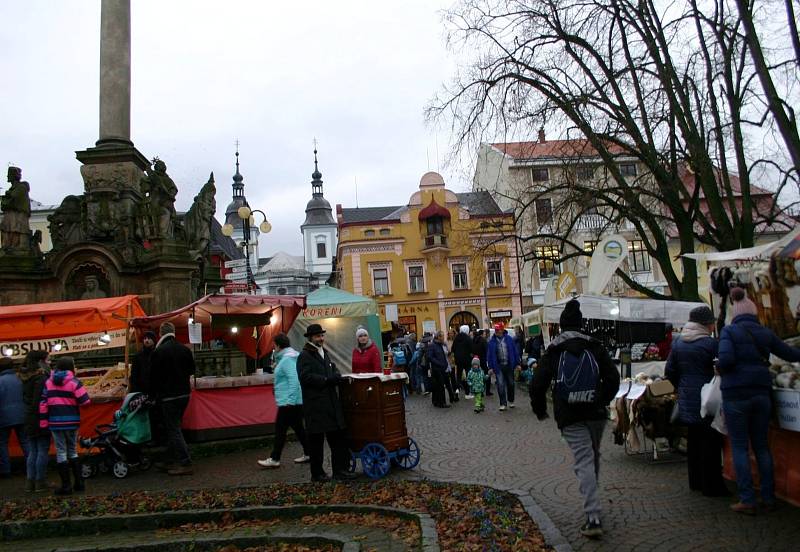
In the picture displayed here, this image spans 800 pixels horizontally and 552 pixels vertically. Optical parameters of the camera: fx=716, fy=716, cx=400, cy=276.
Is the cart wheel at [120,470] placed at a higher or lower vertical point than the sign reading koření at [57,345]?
lower

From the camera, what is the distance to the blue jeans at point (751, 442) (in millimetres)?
6289

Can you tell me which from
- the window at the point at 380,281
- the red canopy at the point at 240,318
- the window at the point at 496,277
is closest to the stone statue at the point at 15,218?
the red canopy at the point at 240,318

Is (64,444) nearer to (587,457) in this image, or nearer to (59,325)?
(59,325)

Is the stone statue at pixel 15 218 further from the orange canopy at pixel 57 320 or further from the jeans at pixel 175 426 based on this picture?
the jeans at pixel 175 426

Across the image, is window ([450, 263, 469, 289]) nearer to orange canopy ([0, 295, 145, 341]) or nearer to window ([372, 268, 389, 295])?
window ([372, 268, 389, 295])

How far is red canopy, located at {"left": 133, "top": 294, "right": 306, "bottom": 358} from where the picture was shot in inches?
487

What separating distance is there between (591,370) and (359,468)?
15.7 ft

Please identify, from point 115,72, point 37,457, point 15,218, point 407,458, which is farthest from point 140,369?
point 115,72

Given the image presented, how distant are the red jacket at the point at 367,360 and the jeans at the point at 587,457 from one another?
16.8ft

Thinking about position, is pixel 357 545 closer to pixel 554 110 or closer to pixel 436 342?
pixel 436 342

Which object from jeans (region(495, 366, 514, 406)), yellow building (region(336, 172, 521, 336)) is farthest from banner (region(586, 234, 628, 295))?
yellow building (region(336, 172, 521, 336))

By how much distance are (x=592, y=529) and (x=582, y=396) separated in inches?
42.2

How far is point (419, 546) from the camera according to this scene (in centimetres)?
569

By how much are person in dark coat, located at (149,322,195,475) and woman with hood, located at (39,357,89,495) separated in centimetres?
103
